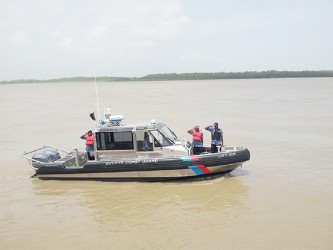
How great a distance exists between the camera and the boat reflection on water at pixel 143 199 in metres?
8.55

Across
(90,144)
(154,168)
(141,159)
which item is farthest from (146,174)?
(90,144)

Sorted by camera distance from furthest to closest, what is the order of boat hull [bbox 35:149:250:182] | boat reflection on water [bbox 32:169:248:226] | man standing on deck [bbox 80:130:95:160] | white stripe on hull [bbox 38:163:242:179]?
1. man standing on deck [bbox 80:130:95:160]
2. white stripe on hull [bbox 38:163:242:179]
3. boat hull [bbox 35:149:250:182]
4. boat reflection on water [bbox 32:169:248:226]

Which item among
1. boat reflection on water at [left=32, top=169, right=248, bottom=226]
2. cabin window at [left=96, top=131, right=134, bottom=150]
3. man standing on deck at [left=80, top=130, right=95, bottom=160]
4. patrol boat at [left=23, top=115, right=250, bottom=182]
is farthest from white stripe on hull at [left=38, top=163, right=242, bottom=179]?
cabin window at [left=96, top=131, right=134, bottom=150]

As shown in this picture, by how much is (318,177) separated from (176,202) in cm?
460

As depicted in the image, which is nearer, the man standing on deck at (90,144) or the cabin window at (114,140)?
the cabin window at (114,140)

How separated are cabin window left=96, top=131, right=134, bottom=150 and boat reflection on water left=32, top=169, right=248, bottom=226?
1.06m

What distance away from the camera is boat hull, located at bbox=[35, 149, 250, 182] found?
10.2 m

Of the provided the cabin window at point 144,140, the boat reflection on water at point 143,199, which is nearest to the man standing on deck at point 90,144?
the boat reflection on water at point 143,199

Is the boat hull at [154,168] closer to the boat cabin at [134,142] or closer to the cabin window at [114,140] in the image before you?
the boat cabin at [134,142]

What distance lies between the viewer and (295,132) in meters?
18.8

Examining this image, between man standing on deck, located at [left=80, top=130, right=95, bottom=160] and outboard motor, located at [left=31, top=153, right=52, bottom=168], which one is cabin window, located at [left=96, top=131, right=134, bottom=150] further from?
outboard motor, located at [left=31, top=153, right=52, bottom=168]

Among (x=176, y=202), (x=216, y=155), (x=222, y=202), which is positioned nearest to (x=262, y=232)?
(x=222, y=202)

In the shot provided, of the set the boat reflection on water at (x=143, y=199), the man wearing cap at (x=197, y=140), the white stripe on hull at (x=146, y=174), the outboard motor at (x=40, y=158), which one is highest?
the man wearing cap at (x=197, y=140)

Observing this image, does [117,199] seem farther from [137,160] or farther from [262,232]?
[262,232]
